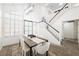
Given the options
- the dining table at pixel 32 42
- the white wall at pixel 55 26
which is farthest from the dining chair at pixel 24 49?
the white wall at pixel 55 26

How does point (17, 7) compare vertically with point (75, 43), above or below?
above

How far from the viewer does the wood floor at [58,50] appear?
204 cm

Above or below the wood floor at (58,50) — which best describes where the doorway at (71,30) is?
above

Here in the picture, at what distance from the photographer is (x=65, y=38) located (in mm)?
2111

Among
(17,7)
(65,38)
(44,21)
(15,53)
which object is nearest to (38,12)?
(44,21)

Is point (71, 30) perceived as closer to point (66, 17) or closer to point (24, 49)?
point (66, 17)

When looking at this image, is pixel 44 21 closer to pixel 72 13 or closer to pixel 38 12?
pixel 38 12

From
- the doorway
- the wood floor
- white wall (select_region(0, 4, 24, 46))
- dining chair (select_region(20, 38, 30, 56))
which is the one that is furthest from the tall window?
the doorway

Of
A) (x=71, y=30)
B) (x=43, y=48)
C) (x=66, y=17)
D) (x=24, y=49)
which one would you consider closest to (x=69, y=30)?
(x=71, y=30)

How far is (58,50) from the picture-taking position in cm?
210

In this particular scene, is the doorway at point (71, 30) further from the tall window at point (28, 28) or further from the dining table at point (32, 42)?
the tall window at point (28, 28)

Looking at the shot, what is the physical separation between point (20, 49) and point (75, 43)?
111 cm

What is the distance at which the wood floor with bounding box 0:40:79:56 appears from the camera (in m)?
2.04

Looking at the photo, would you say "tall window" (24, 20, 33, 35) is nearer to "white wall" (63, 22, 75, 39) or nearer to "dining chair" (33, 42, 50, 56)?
"dining chair" (33, 42, 50, 56)
